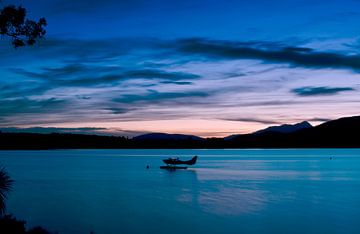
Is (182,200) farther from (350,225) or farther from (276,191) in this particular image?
(350,225)

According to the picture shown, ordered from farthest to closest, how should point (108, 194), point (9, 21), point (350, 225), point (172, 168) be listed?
point (172, 168) → point (108, 194) → point (350, 225) → point (9, 21)

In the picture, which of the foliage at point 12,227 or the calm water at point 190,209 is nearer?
the foliage at point 12,227

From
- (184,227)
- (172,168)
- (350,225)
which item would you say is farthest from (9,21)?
(172,168)

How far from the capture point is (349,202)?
38.4 metres

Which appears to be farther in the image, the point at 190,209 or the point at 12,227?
the point at 190,209

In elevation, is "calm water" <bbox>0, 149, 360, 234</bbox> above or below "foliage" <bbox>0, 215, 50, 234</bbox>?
below

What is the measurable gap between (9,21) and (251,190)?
37734 millimetres

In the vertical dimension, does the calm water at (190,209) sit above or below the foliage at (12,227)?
below

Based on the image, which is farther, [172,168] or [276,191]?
[172,168]

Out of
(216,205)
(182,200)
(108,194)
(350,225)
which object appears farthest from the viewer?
(108,194)

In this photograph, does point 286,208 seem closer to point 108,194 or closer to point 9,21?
point 108,194

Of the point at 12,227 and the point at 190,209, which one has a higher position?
the point at 12,227

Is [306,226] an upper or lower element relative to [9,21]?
lower

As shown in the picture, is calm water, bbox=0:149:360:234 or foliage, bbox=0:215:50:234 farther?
calm water, bbox=0:149:360:234
